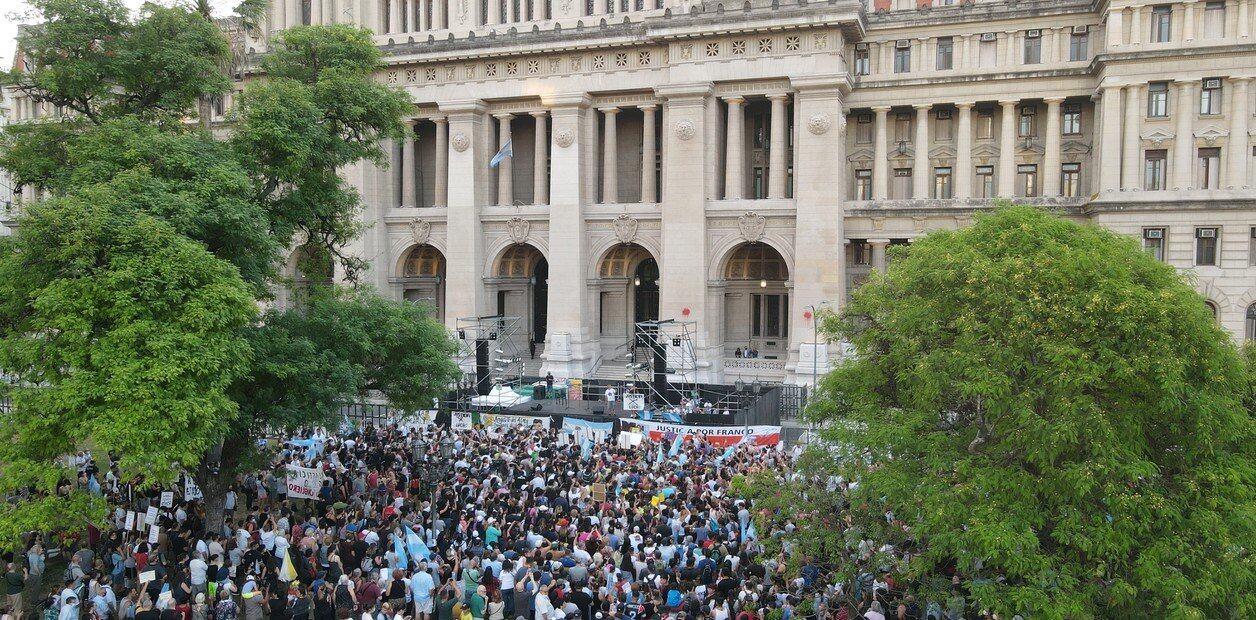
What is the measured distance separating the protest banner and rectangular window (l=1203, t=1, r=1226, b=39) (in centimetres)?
2848

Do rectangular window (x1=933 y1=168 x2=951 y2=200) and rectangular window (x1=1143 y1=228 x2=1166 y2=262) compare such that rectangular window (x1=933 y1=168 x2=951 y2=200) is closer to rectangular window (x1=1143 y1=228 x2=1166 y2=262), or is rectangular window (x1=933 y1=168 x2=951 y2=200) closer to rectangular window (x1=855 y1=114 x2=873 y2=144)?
rectangular window (x1=855 y1=114 x2=873 y2=144)

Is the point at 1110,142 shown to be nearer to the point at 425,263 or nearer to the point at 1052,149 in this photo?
the point at 1052,149

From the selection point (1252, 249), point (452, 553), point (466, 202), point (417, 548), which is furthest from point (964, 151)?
point (417, 548)

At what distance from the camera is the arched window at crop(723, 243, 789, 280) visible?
4966cm

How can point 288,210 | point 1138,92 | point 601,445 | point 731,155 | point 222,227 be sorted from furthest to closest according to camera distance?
point 731,155 < point 1138,92 < point 601,445 < point 288,210 < point 222,227

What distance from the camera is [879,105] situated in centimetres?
4653

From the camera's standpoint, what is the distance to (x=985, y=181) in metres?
46.8

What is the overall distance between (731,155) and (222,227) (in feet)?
99.5

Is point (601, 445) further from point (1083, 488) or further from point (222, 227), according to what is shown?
point (1083, 488)

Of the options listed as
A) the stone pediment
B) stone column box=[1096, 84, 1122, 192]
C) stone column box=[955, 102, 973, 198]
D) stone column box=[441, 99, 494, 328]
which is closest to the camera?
the stone pediment

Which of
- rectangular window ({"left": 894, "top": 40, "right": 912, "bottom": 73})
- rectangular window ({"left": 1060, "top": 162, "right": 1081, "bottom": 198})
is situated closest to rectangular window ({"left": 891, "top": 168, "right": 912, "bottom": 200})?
rectangular window ({"left": 894, "top": 40, "right": 912, "bottom": 73})

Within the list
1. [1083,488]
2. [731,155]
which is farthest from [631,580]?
[731,155]

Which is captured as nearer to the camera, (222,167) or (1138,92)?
(222,167)

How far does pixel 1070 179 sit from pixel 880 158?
9597 millimetres
